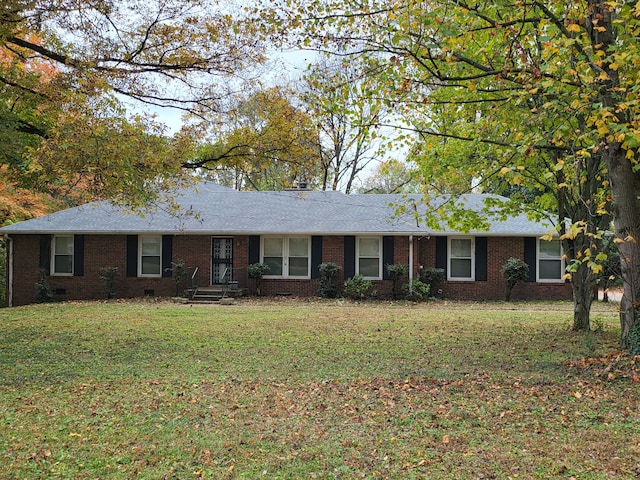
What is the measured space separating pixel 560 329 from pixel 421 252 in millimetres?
8316

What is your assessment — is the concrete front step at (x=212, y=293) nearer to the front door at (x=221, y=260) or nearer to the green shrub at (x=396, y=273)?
the front door at (x=221, y=260)

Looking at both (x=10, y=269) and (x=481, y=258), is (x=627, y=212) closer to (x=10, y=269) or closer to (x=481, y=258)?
(x=481, y=258)

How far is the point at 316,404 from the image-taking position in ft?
21.1

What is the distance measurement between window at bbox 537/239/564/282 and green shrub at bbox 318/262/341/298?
279 inches

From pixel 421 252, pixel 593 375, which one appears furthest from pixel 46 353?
pixel 421 252

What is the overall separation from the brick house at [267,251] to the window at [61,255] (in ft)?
0.12

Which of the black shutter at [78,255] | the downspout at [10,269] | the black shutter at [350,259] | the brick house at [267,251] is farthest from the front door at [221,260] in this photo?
the downspout at [10,269]

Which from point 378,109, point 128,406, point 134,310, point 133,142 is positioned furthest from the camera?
point 134,310

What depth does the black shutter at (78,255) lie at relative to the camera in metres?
21.1

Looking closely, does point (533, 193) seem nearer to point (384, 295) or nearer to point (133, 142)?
point (384, 295)

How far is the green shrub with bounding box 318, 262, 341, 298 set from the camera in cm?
1983

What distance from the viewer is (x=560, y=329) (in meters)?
12.2

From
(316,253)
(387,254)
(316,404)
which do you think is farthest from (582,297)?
(316,253)

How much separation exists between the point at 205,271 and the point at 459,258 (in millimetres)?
9264
